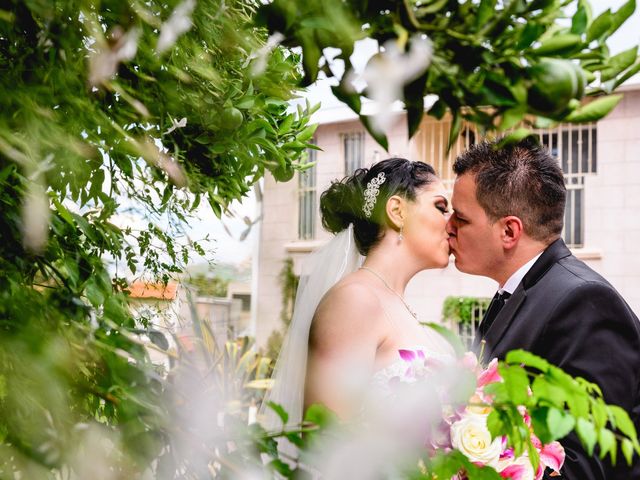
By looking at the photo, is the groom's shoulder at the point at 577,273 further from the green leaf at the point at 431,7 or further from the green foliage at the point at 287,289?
the green foliage at the point at 287,289

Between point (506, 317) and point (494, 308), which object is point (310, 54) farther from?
point (494, 308)

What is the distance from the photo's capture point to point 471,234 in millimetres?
2420

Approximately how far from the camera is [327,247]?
2.75m

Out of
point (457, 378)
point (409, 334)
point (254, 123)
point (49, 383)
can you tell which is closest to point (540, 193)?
point (409, 334)

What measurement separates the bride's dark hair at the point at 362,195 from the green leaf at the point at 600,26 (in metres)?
1.86

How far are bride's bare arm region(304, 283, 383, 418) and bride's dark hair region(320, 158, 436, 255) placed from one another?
331 millimetres

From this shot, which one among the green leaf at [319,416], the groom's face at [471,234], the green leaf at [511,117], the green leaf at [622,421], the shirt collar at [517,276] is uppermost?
the green leaf at [511,117]

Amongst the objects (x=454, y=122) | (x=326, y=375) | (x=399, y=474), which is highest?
(x=454, y=122)

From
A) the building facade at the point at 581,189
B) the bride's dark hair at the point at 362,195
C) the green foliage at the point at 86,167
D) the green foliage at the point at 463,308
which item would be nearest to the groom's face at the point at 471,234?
the bride's dark hair at the point at 362,195

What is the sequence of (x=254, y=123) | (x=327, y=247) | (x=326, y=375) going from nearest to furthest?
1. (x=254, y=123)
2. (x=326, y=375)
3. (x=327, y=247)

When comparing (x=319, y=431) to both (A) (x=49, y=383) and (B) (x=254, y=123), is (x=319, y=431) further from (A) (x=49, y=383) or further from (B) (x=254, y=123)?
(B) (x=254, y=123)

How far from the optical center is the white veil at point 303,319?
2.46 m

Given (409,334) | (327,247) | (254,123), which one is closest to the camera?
(254,123)

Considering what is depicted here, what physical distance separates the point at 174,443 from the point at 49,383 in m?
0.12
